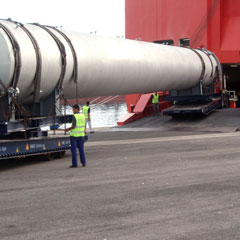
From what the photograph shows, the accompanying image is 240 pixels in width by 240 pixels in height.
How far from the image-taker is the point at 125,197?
826cm

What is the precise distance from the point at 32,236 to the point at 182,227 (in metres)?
1.94

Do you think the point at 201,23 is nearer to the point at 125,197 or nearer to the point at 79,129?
the point at 79,129

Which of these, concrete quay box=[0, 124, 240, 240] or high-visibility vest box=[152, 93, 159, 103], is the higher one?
high-visibility vest box=[152, 93, 159, 103]

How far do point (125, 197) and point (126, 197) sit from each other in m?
0.02

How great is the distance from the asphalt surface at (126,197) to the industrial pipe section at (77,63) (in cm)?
222

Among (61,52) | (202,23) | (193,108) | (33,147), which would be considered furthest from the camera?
(202,23)

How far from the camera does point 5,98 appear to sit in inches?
488

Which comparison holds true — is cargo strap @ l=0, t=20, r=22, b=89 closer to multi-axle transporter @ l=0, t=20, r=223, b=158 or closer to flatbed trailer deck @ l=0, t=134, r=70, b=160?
multi-axle transporter @ l=0, t=20, r=223, b=158

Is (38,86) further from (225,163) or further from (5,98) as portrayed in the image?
(225,163)

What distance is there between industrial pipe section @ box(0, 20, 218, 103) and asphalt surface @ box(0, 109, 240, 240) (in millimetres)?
2222

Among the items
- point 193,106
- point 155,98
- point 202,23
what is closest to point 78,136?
point 193,106

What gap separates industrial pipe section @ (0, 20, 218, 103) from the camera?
12.4 meters

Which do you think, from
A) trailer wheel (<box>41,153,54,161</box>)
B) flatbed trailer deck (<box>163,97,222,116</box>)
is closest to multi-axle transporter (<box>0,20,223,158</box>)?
trailer wheel (<box>41,153,54,161</box>)

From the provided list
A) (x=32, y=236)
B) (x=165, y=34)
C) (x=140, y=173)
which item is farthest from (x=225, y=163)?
(x=165, y=34)
